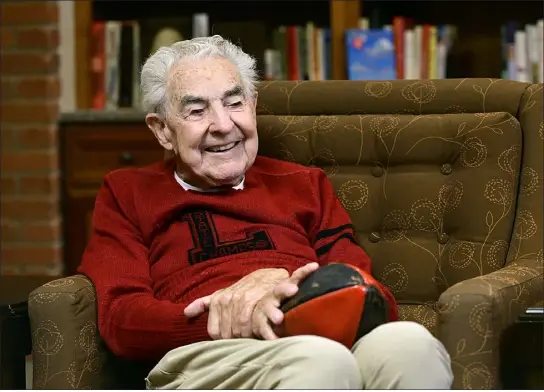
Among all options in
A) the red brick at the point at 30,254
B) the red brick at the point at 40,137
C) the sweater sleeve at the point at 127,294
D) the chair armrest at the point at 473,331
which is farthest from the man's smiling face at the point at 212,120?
the red brick at the point at 30,254

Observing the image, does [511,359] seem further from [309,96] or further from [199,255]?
[309,96]

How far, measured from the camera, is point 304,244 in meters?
1.93

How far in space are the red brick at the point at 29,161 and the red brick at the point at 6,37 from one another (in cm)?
38

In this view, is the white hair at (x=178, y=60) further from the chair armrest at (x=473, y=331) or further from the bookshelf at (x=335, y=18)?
the bookshelf at (x=335, y=18)

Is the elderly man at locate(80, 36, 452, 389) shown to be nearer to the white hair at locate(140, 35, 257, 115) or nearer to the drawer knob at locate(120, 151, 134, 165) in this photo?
the white hair at locate(140, 35, 257, 115)

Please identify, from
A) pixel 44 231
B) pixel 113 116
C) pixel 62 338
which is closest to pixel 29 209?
pixel 44 231

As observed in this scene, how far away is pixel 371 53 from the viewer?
3.18m

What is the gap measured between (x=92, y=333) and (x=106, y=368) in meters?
0.08

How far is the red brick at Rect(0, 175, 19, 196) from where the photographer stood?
334 centimetres

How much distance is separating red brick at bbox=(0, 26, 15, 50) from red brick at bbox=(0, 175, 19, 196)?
1.51 feet

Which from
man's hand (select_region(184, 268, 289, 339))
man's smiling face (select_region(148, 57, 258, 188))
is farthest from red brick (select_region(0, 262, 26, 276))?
man's hand (select_region(184, 268, 289, 339))

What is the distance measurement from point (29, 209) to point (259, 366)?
2.03 metres

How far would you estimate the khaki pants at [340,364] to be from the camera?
1.42 m

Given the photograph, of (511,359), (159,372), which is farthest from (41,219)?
(511,359)
